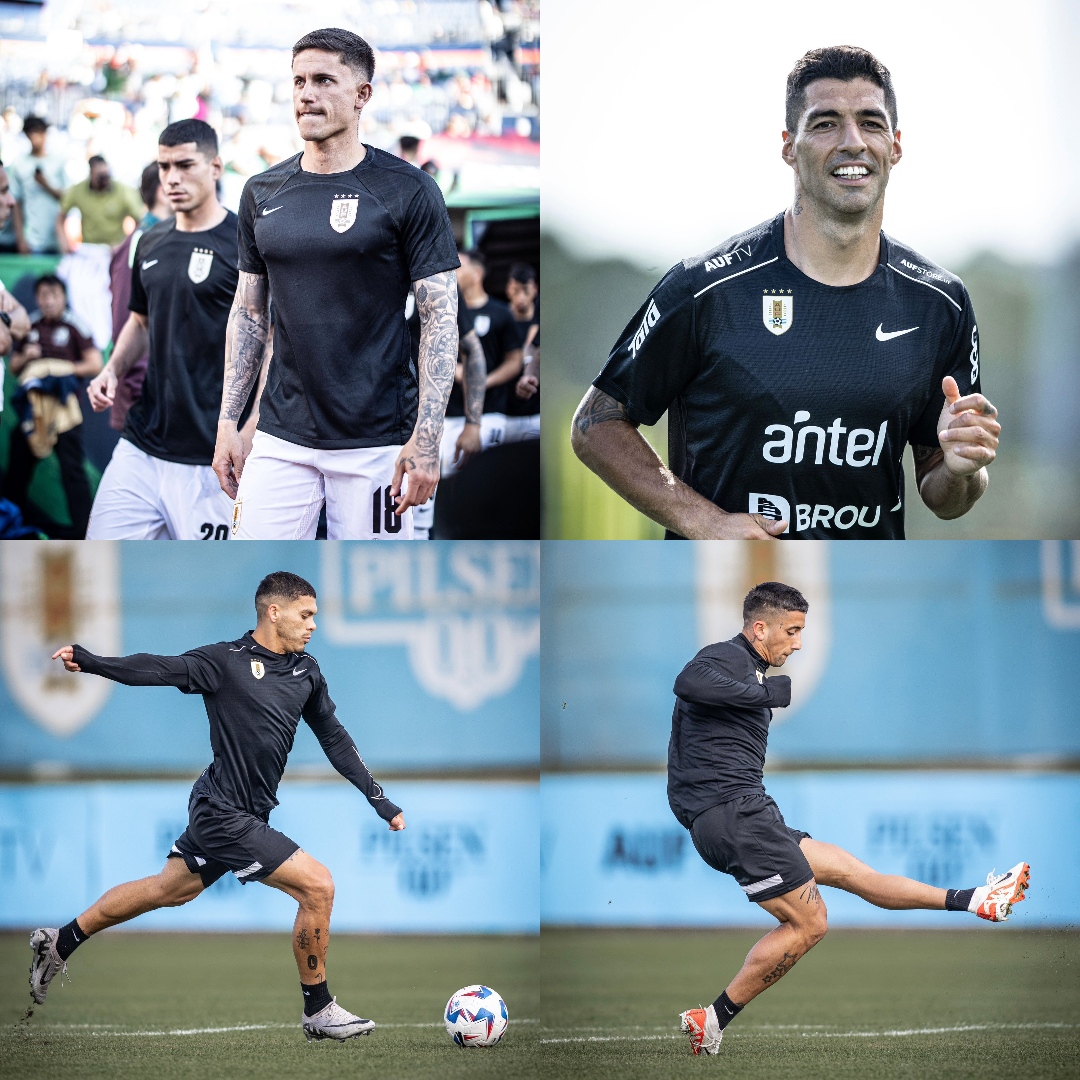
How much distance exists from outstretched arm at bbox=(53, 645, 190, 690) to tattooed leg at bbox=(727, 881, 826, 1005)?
172 centimetres

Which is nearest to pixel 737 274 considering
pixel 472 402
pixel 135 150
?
pixel 472 402

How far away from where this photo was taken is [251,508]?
380 cm

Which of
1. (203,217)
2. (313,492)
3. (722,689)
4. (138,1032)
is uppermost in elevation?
(203,217)

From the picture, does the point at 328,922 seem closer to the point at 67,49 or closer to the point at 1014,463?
the point at 1014,463

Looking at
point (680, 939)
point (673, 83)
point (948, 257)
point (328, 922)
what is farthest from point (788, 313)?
point (328, 922)

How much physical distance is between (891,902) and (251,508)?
2.13 meters

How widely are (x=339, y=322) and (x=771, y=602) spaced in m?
1.47

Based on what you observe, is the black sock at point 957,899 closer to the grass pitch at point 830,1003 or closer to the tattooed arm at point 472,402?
the grass pitch at point 830,1003

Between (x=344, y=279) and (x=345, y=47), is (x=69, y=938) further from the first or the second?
(x=345, y=47)

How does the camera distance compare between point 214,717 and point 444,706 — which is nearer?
point 214,717

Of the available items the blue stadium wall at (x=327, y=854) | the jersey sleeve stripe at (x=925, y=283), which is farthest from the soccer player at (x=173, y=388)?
the jersey sleeve stripe at (x=925, y=283)

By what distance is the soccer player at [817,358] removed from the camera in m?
3.63

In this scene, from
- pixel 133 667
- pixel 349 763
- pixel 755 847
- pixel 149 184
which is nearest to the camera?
pixel 755 847

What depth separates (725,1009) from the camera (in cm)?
351
